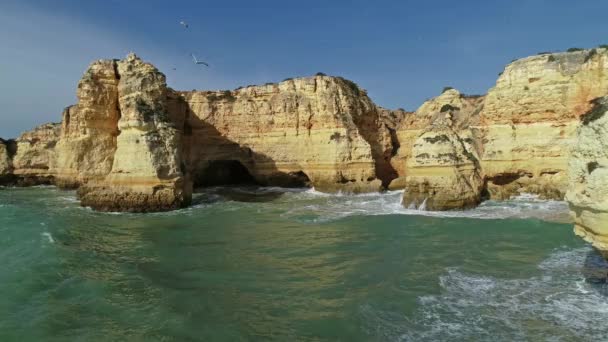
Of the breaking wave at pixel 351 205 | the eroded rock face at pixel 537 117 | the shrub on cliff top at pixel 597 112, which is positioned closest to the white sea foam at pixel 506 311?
the shrub on cliff top at pixel 597 112

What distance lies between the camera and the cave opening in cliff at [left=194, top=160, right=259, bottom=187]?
112ft

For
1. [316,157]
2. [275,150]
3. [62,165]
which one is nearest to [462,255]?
[316,157]

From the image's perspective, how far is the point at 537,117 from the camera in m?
20.2

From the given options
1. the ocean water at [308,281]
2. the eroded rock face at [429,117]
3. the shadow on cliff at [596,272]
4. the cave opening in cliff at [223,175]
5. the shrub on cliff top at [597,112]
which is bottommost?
the ocean water at [308,281]

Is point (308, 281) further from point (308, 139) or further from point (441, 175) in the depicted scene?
point (308, 139)

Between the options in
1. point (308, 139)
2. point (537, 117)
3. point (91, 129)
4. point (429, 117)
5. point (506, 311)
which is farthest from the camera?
point (429, 117)

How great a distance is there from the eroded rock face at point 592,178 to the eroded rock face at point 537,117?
1533cm

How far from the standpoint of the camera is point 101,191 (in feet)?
69.9

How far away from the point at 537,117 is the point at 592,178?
16.9 metres

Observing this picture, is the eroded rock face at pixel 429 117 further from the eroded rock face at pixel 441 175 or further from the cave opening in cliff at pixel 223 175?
the cave opening in cliff at pixel 223 175

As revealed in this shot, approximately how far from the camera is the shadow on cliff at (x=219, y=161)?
104 feet

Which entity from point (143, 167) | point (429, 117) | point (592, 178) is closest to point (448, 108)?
point (429, 117)

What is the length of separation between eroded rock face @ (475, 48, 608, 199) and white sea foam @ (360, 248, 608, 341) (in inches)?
498

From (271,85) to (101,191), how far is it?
16.7 metres
